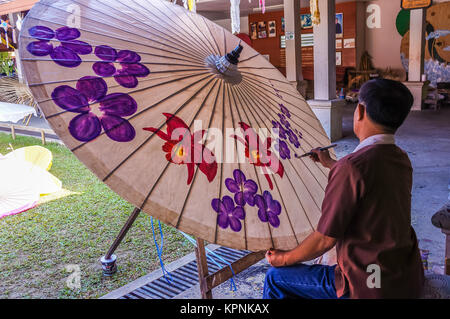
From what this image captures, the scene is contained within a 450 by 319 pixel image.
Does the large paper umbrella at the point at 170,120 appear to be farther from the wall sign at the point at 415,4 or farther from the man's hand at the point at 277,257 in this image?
the wall sign at the point at 415,4

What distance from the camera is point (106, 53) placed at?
1.58 m

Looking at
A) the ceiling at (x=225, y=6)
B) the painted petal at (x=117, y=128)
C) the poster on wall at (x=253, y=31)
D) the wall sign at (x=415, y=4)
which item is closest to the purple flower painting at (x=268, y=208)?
the painted petal at (x=117, y=128)

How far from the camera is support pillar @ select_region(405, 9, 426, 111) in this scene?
34.8ft

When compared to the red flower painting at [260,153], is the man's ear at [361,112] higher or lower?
higher

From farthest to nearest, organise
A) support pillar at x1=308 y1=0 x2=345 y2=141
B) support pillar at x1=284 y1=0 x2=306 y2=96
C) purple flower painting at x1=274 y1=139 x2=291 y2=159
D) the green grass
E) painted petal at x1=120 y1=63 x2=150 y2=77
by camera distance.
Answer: support pillar at x1=284 y1=0 x2=306 y2=96
support pillar at x1=308 y1=0 x2=345 y2=141
the green grass
purple flower painting at x1=274 y1=139 x2=291 y2=159
painted petal at x1=120 y1=63 x2=150 y2=77

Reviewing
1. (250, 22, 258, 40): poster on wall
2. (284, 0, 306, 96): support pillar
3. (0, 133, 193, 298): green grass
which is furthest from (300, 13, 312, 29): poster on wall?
(0, 133, 193, 298): green grass

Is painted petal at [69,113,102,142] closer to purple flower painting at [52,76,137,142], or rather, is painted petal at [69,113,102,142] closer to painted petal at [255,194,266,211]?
purple flower painting at [52,76,137,142]

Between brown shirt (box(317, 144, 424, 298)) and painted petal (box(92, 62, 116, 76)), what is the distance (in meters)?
0.90

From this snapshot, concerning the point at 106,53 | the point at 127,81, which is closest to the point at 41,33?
the point at 106,53

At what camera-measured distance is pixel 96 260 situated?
11.6 feet

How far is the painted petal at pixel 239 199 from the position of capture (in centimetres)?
156

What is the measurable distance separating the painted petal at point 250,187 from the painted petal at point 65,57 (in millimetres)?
777

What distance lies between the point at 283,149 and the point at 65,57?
3.20ft
